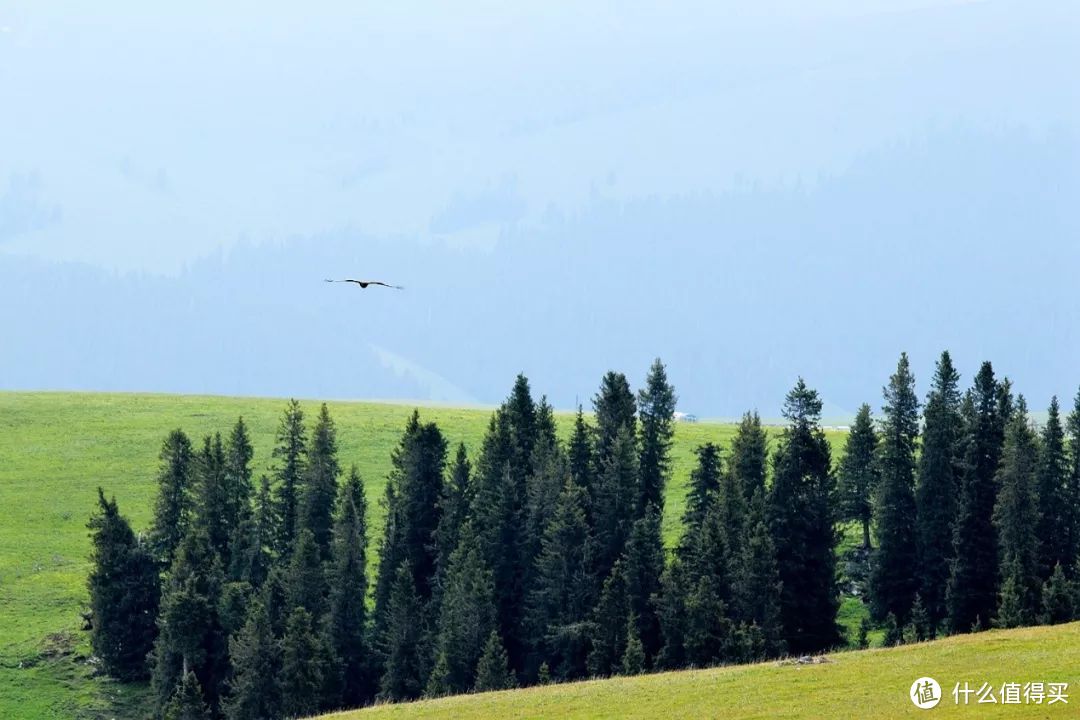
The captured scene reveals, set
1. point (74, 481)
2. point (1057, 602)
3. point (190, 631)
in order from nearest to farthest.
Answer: point (1057, 602) → point (190, 631) → point (74, 481)

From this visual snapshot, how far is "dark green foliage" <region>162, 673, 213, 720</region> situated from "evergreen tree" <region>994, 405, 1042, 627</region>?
45.0 m

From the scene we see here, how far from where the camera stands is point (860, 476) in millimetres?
118125

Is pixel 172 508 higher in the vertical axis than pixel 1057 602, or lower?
higher

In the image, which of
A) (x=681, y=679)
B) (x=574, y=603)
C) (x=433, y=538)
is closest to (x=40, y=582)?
(x=433, y=538)

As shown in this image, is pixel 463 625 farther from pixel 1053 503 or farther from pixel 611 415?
pixel 1053 503

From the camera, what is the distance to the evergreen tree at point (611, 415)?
117 m

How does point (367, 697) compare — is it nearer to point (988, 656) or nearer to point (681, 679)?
point (681, 679)

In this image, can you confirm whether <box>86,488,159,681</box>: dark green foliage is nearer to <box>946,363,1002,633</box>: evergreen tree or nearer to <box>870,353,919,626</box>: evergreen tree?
<box>870,353,919,626</box>: evergreen tree

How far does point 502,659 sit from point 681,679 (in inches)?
875

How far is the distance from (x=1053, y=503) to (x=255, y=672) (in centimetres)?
4686

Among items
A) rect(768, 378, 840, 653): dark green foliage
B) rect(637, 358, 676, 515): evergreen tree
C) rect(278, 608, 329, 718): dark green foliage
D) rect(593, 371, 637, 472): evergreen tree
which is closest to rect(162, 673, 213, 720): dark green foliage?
rect(278, 608, 329, 718): dark green foliage

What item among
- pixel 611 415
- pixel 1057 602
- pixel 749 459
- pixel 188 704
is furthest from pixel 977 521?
pixel 188 704

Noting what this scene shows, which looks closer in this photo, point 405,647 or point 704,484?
point 405,647

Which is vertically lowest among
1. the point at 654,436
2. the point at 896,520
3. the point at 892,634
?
the point at 892,634
